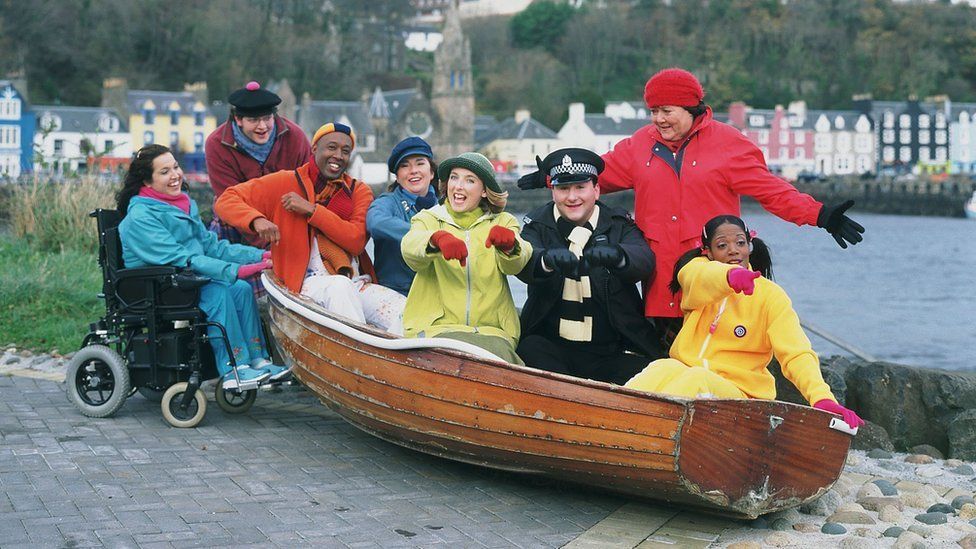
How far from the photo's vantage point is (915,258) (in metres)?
46.4

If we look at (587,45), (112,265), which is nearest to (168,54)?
(587,45)

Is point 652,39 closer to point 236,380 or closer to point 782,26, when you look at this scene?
point 782,26

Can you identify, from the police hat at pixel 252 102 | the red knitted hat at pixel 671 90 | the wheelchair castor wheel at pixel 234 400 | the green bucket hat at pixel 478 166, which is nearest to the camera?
the green bucket hat at pixel 478 166

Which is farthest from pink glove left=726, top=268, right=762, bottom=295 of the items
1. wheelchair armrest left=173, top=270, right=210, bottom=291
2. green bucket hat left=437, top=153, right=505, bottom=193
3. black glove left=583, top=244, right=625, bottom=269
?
wheelchair armrest left=173, top=270, right=210, bottom=291

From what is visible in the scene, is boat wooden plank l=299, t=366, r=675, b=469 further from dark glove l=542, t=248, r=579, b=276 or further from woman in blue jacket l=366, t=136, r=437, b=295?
woman in blue jacket l=366, t=136, r=437, b=295

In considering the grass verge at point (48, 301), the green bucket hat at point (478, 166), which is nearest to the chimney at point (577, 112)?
the grass verge at point (48, 301)

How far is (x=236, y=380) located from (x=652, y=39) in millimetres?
118223

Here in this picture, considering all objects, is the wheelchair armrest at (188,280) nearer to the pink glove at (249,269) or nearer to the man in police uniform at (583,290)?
the pink glove at (249,269)

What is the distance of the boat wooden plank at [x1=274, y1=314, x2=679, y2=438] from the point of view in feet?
15.1

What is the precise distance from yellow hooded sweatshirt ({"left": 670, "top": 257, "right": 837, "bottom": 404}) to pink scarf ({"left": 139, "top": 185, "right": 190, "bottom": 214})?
118 inches

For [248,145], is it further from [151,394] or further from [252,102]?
[151,394]

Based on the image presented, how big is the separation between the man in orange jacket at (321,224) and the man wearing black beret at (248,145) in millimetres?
586

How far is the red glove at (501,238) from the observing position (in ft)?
17.2

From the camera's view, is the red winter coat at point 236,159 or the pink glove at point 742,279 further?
the red winter coat at point 236,159
